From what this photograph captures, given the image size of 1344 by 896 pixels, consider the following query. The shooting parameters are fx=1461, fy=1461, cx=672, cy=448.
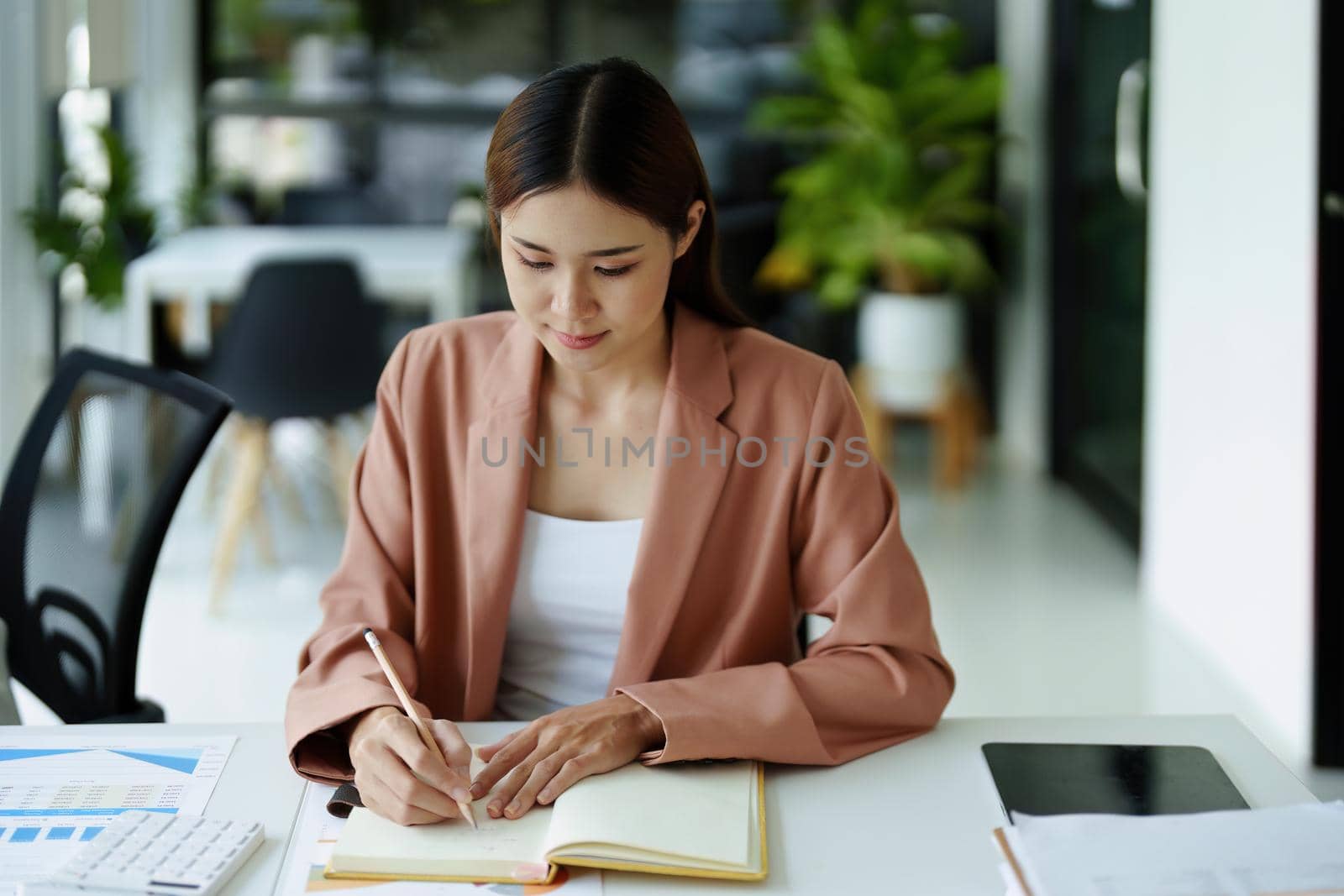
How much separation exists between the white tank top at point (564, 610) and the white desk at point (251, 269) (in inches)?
118

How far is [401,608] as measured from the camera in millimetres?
1504

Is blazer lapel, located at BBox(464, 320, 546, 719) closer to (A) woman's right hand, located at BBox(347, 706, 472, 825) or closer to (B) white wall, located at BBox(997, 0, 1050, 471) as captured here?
(A) woman's right hand, located at BBox(347, 706, 472, 825)

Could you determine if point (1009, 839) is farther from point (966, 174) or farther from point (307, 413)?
point (966, 174)

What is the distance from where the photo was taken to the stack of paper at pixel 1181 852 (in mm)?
990

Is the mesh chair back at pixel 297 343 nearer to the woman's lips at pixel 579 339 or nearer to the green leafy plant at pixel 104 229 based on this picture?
the green leafy plant at pixel 104 229

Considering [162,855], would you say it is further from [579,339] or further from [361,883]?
[579,339]

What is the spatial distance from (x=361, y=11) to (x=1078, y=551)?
377 cm

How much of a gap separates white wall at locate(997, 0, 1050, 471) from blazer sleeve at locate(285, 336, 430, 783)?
14.0ft

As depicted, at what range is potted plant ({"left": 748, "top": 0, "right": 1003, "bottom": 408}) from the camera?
17.1 ft

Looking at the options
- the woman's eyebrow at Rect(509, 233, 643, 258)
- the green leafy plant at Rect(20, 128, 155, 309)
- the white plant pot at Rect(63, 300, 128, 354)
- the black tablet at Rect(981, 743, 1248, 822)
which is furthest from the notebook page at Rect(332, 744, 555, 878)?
the white plant pot at Rect(63, 300, 128, 354)

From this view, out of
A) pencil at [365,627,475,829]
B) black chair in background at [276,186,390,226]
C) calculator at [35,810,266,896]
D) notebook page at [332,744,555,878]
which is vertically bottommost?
notebook page at [332,744,555,878]

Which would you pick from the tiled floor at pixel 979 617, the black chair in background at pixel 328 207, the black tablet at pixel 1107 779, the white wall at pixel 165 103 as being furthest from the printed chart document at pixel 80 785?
the black chair in background at pixel 328 207

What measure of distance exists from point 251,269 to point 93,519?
260cm

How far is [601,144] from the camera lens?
136cm
